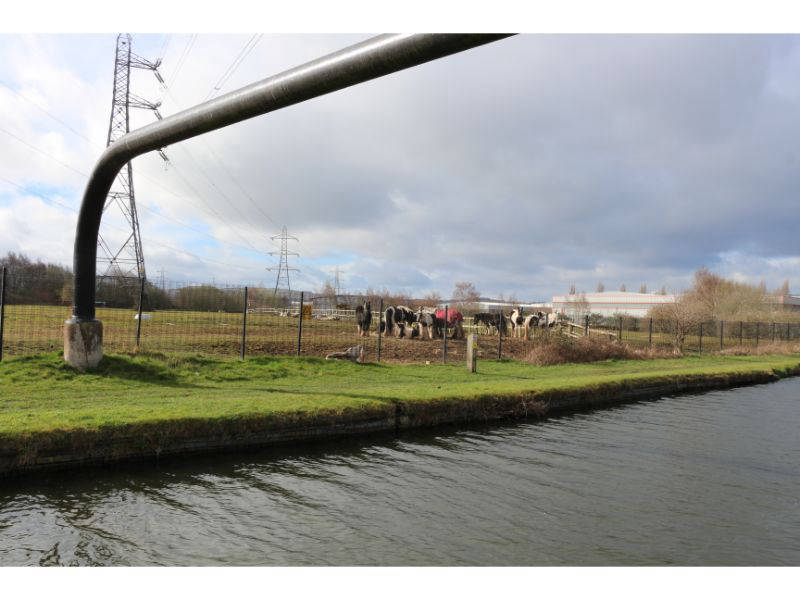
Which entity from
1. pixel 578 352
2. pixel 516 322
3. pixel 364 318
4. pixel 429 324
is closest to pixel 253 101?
pixel 364 318

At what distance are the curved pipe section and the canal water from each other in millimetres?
5550

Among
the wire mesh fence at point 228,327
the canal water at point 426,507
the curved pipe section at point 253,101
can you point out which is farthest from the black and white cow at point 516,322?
the curved pipe section at point 253,101

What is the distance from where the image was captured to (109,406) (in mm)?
9273

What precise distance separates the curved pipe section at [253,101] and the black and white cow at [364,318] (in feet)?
42.9

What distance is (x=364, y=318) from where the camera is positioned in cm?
2508

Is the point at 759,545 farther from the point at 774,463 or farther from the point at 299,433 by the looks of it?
the point at 299,433

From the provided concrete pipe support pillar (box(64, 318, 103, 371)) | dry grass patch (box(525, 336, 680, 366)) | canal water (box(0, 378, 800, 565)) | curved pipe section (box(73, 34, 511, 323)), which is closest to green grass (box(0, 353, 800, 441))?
concrete pipe support pillar (box(64, 318, 103, 371))

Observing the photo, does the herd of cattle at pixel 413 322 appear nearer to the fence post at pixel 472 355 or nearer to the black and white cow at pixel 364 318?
the black and white cow at pixel 364 318

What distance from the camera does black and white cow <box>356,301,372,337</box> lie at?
2469 cm

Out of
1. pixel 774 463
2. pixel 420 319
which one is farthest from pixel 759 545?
pixel 420 319

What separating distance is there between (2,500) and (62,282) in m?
12.0

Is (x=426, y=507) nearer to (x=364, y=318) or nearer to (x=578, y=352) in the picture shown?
(x=578, y=352)

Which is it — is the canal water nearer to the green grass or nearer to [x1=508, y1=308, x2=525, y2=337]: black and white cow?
the green grass

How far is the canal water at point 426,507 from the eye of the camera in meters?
5.23
